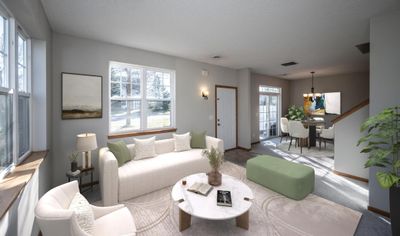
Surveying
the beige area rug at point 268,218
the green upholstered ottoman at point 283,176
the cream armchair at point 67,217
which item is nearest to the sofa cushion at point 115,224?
the cream armchair at point 67,217

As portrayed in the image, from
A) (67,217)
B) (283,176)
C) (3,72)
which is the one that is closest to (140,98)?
(3,72)

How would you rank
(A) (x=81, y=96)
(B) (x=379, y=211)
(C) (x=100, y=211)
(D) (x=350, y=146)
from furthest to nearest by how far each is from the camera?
1. (D) (x=350, y=146)
2. (A) (x=81, y=96)
3. (B) (x=379, y=211)
4. (C) (x=100, y=211)

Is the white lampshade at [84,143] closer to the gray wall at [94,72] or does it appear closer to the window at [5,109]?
the gray wall at [94,72]

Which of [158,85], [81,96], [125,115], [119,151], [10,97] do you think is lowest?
[119,151]

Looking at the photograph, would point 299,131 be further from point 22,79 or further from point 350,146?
point 22,79

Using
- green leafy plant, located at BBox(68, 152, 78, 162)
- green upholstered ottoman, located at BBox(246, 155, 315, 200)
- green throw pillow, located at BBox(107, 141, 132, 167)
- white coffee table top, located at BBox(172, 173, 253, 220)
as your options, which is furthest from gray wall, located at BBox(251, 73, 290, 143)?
green leafy plant, located at BBox(68, 152, 78, 162)

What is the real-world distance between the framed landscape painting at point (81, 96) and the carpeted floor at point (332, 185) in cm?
340

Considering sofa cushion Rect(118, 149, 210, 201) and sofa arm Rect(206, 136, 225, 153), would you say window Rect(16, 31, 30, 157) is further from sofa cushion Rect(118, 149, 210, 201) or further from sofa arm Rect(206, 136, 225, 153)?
sofa arm Rect(206, 136, 225, 153)

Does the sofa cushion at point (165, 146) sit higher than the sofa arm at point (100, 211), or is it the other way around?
the sofa cushion at point (165, 146)

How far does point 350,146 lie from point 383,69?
1.80 m

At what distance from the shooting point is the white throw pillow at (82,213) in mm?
1332

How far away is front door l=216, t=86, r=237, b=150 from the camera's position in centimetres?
529

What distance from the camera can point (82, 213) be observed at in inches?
54.1

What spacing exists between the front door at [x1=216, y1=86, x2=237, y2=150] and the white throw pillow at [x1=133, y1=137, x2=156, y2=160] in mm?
2357
